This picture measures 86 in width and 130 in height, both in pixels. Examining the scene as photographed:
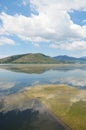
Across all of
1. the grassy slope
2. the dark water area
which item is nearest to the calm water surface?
the grassy slope

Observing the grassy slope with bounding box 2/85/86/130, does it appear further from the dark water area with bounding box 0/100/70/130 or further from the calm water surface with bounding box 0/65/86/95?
the calm water surface with bounding box 0/65/86/95

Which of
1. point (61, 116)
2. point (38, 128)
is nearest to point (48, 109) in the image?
point (61, 116)

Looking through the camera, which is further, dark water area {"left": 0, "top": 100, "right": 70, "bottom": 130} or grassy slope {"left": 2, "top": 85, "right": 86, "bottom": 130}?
grassy slope {"left": 2, "top": 85, "right": 86, "bottom": 130}

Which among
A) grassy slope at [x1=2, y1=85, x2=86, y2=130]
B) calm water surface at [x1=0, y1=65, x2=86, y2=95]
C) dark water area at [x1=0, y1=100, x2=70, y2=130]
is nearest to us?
dark water area at [x1=0, y1=100, x2=70, y2=130]

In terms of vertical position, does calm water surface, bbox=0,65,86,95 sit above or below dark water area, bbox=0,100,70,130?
above

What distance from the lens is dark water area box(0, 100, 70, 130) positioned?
31.2m

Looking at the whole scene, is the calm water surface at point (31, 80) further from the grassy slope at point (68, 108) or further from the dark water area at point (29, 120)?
the dark water area at point (29, 120)

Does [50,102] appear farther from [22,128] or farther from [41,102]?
[22,128]

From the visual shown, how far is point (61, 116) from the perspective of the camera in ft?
119

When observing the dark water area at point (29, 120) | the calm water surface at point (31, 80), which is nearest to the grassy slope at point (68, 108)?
the dark water area at point (29, 120)

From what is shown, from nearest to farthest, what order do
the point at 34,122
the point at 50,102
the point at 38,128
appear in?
the point at 38,128 → the point at 34,122 → the point at 50,102

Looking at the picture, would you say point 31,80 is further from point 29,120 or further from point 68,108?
point 29,120

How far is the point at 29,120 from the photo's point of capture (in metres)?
34.3

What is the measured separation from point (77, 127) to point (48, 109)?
1089cm
